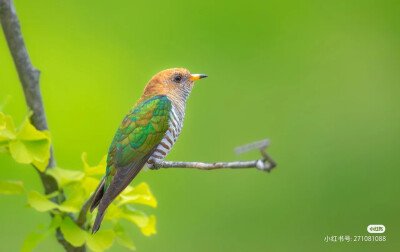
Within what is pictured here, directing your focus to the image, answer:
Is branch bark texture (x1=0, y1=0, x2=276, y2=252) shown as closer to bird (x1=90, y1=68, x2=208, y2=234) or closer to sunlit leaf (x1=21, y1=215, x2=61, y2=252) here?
sunlit leaf (x1=21, y1=215, x2=61, y2=252)

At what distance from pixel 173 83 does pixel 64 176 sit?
0.24 m

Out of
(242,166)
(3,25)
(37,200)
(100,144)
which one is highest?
(3,25)

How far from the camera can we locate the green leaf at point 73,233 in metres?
0.85

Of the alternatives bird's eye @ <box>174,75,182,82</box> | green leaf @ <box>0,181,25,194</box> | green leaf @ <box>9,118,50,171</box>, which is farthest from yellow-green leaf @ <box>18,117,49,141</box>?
bird's eye @ <box>174,75,182,82</box>

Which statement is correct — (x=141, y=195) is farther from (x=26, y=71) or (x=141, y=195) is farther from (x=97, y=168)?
(x=26, y=71)

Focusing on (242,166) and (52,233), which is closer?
(242,166)

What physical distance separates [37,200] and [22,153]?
0.09 m

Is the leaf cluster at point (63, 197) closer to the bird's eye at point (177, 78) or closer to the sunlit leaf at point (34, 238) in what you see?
the sunlit leaf at point (34, 238)

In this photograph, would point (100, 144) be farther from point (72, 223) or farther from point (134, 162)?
point (134, 162)

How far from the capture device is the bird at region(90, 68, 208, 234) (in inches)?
28.0

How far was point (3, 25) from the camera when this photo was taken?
949 millimetres

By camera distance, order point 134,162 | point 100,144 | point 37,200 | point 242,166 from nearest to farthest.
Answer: point 242,166 < point 134,162 < point 37,200 < point 100,144

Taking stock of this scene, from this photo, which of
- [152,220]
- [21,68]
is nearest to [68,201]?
[152,220]

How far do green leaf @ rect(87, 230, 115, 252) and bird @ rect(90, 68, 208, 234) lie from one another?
0.37 feet
